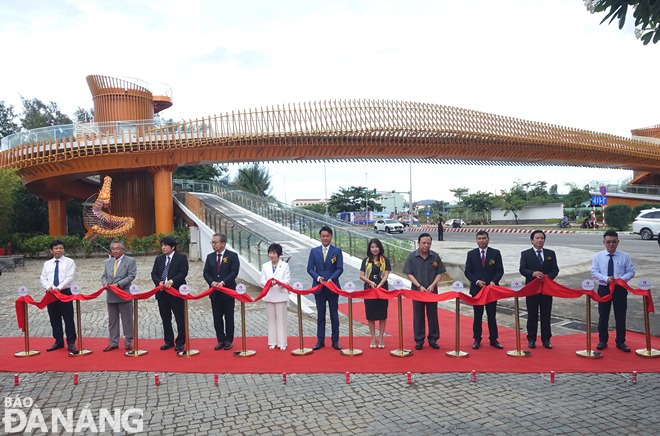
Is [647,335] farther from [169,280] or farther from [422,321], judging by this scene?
[169,280]

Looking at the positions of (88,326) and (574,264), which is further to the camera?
(574,264)

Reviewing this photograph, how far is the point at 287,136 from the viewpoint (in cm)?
2077

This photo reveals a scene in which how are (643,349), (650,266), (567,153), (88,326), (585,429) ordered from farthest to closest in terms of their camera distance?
(567,153), (650,266), (88,326), (643,349), (585,429)

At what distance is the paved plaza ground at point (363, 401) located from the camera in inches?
161

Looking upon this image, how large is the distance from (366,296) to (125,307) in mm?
3318

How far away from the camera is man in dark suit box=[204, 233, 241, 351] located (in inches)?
261

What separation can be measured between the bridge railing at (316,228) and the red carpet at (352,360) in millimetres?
5813

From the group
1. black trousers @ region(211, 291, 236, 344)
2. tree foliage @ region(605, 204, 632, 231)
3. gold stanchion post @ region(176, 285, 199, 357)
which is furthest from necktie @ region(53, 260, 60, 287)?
tree foliage @ region(605, 204, 632, 231)

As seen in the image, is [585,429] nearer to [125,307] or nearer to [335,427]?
[335,427]

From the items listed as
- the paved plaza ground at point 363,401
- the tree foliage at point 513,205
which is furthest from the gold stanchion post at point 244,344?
→ the tree foliage at point 513,205

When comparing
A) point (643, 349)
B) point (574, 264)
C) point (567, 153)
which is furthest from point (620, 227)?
point (643, 349)

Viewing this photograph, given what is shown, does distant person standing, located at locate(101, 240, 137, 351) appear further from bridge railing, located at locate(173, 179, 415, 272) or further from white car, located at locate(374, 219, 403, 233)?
white car, located at locate(374, 219, 403, 233)

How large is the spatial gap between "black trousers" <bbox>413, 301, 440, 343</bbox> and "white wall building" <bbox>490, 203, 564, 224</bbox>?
45835mm

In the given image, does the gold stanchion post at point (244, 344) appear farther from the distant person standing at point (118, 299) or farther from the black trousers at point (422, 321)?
the black trousers at point (422, 321)
